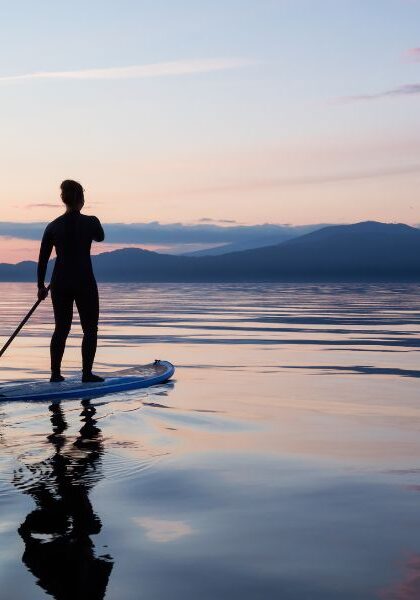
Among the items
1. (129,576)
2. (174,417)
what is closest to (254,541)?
(129,576)

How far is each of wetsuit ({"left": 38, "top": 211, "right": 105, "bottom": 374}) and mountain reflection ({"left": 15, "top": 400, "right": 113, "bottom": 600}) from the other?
11.2ft

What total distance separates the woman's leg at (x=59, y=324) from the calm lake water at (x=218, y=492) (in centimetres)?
93

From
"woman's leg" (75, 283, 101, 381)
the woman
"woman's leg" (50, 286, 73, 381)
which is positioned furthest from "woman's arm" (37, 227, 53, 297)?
"woman's leg" (75, 283, 101, 381)

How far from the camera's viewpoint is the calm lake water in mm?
3688

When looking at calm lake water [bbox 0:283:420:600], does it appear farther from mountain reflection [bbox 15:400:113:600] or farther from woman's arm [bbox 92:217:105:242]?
woman's arm [bbox 92:217:105:242]

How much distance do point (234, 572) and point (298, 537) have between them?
588 mm

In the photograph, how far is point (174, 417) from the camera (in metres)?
8.11

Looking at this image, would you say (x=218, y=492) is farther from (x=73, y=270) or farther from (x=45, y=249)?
(x=45, y=249)

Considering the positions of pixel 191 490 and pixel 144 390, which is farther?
pixel 144 390

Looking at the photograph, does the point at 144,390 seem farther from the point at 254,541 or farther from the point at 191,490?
the point at 254,541

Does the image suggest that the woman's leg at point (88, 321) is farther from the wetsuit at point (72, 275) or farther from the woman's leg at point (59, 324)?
the woman's leg at point (59, 324)

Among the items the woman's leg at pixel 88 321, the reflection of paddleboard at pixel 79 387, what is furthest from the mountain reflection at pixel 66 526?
the woman's leg at pixel 88 321

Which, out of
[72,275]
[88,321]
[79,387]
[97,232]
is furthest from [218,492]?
[97,232]

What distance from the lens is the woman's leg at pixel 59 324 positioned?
1000 centimetres
